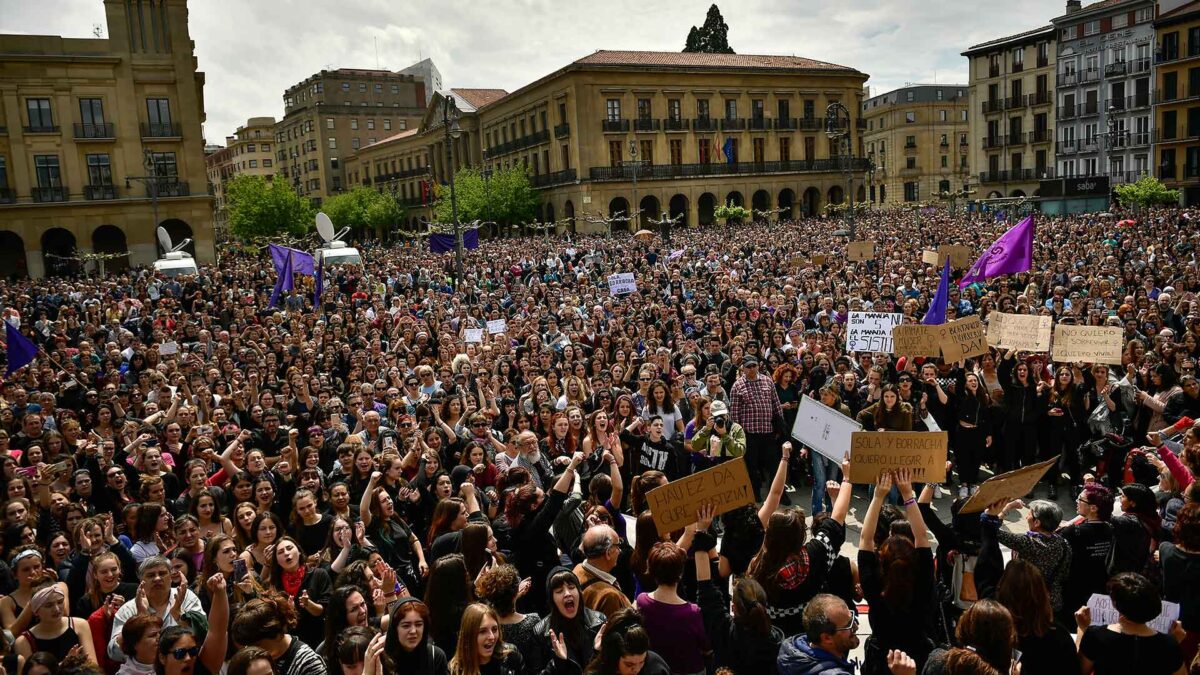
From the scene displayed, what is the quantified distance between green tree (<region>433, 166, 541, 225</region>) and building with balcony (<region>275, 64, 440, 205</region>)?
41.1m

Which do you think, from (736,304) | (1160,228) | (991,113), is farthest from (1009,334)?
(991,113)

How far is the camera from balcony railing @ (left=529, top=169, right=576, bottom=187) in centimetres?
5753

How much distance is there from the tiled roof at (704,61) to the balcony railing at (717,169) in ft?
22.5

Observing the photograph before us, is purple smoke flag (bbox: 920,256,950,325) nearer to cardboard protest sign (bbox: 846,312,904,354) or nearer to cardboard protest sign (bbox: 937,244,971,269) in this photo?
cardboard protest sign (bbox: 846,312,904,354)

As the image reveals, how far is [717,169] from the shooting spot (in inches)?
2368

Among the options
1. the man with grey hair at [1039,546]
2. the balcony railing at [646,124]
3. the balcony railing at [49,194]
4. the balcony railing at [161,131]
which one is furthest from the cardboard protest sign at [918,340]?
the balcony railing at [646,124]

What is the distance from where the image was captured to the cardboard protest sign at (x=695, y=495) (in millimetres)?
4438

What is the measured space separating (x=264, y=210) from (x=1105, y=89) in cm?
6047

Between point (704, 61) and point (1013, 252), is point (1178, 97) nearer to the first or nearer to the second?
point (704, 61)

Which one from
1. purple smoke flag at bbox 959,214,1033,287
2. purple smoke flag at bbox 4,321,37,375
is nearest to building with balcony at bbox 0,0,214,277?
purple smoke flag at bbox 4,321,37,375

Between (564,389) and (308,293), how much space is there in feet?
45.2

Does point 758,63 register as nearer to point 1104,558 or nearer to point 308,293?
point 308,293

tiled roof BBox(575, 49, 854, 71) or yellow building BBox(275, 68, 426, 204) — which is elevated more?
yellow building BBox(275, 68, 426, 204)

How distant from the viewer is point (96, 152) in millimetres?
43219
